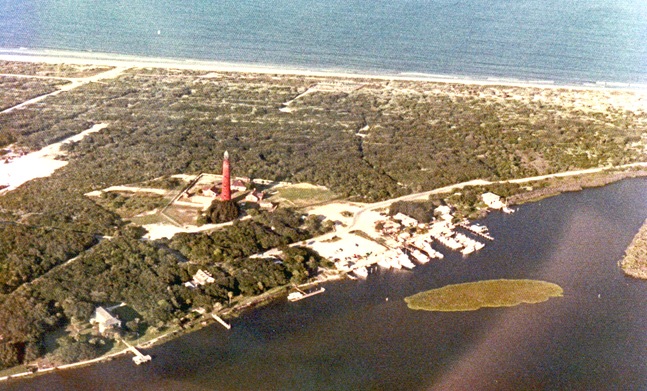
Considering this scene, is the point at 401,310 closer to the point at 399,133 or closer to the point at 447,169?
the point at 447,169

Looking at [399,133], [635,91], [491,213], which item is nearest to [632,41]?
[635,91]

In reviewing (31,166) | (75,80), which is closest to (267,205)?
(31,166)

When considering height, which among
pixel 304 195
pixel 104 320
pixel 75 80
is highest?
pixel 75 80

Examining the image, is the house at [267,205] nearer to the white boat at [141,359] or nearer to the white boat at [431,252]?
the white boat at [431,252]

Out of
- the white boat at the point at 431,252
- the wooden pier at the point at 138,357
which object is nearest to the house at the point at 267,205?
the white boat at the point at 431,252

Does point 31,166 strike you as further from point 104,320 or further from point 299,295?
point 299,295

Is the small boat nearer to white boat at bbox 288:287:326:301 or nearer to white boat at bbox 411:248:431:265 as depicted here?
white boat at bbox 411:248:431:265
